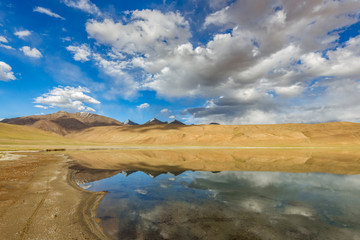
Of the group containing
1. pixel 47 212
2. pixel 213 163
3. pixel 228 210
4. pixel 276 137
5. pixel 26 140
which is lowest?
pixel 228 210

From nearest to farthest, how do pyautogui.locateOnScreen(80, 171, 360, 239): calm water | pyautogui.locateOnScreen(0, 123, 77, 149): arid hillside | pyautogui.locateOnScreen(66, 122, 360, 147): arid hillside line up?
pyautogui.locateOnScreen(80, 171, 360, 239): calm water → pyautogui.locateOnScreen(0, 123, 77, 149): arid hillside → pyautogui.locateOnScreen(66, 122, 360, 147): arid hillside

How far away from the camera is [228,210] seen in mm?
10250

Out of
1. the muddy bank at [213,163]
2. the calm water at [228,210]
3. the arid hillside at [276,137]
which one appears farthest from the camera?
the arid hillside at [276,137]

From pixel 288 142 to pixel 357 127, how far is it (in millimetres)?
47895

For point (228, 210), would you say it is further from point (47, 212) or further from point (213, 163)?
point (213, 163)

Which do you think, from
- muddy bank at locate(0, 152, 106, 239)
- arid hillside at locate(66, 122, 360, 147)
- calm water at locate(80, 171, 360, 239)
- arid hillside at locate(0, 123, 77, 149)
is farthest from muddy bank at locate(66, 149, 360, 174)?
arid hillside at locate(66, 122, 360, 147)

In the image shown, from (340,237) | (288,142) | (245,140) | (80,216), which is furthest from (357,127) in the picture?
(80,216)

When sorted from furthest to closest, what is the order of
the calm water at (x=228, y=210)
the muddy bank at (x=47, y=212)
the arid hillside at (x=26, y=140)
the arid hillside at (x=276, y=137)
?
the arid hillside at (x=276, y=137), the arid hillside at (x=26, y=140), the calm water at (x=228, y=210), the muddy bank at (x=47, y=212)

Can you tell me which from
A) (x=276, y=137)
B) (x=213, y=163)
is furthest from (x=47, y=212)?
(x=276, y=137)

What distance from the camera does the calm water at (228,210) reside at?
7.82 metres

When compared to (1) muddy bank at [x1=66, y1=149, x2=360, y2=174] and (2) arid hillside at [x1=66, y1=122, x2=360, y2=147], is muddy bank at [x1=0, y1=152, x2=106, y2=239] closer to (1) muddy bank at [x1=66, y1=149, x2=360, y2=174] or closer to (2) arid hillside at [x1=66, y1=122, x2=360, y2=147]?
(1) muddy bank at [x1=66, y1=149, x2=360, y2=174]

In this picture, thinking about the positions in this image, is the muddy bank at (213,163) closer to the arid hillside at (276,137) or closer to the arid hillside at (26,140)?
the arid hillside at (26,140)

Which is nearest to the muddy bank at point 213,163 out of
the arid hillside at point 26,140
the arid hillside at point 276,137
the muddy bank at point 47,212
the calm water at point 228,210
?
the muddy bank at point 47,212

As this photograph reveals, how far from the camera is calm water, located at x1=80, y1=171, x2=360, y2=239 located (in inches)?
308
